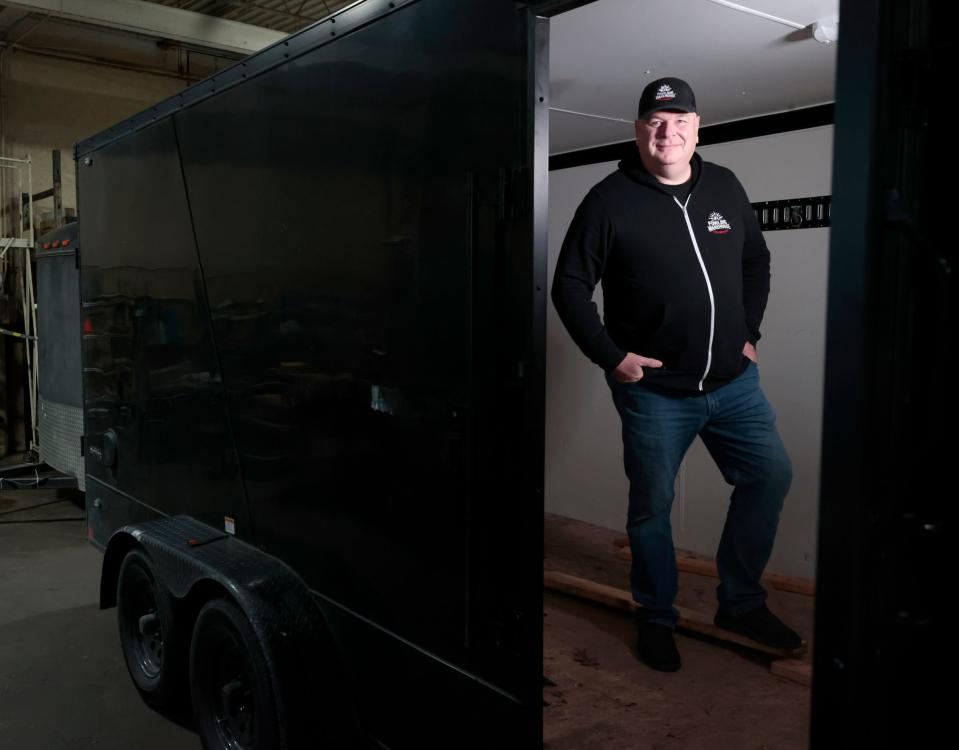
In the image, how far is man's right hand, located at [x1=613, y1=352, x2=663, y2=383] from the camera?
9.67 feet

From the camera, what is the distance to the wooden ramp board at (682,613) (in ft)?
9.93

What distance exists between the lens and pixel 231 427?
3.04m

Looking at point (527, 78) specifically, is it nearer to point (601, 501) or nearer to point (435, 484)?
point (435, 484)

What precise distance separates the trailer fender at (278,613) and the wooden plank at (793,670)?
1404 mm

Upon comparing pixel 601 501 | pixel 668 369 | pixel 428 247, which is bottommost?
pixel 601 501

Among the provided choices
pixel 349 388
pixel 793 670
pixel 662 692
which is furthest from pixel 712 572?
pixel 349 388

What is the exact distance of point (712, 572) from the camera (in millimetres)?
4121

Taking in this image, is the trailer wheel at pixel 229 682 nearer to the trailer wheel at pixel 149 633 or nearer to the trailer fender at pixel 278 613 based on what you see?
the trailer fender at pixel 278 613

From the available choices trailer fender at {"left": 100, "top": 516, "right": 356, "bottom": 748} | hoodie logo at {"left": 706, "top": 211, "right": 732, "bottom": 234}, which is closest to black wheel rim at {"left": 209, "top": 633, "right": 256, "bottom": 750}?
trailer fender at {"left": 100, "top": 516, "right": 356, "bottom": 748}

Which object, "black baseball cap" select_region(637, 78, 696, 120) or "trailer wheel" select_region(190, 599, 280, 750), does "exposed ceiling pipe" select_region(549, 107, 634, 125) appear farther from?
"trailer wheel" select_region(190, 599, 280, 750)

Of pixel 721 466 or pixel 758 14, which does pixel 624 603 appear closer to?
pixel 721 466

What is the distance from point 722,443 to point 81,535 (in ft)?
15.7

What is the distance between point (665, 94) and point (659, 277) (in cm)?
59

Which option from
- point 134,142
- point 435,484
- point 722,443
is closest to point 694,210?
point 722,443
